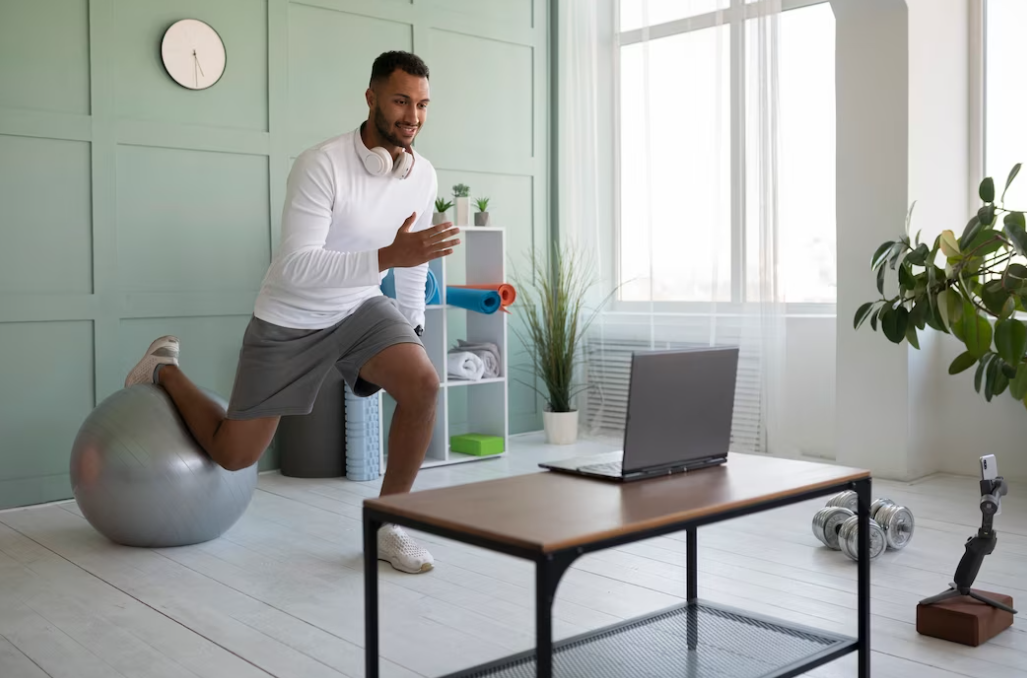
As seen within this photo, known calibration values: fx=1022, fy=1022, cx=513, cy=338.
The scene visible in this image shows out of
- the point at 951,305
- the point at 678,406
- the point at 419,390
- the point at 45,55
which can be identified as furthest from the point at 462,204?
the point at 678,406

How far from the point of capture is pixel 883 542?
123 inches

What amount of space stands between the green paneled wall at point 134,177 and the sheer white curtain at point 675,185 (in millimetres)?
1148

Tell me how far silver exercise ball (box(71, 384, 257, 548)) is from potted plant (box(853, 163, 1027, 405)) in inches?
97.7

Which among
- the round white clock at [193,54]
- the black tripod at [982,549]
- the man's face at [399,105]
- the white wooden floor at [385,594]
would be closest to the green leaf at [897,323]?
the white wooden floor at [385,594]

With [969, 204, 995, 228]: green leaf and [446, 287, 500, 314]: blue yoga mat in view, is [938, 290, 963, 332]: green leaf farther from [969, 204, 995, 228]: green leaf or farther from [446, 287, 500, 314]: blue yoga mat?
[446, 287, 500, 314]: blue yoga mat

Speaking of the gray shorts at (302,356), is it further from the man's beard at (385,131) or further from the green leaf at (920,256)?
the green leaf at (920,256)

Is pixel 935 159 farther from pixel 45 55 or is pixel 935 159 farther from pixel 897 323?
pixel 45 55

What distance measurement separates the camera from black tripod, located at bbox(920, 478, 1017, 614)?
237 cm

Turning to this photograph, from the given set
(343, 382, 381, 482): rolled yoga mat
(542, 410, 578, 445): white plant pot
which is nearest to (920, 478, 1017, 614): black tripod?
(343, 382, 381, 482): rolled yoga mat

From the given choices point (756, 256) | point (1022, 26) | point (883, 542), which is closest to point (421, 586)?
point (883, 542)

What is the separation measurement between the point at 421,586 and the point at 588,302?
10.4ft

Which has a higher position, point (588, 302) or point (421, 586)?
point (588, 302)

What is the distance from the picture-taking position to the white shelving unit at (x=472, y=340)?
4.90m

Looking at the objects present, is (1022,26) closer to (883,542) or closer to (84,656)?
(883,542)
